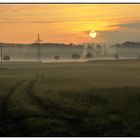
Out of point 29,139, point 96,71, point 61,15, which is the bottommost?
point 29,139


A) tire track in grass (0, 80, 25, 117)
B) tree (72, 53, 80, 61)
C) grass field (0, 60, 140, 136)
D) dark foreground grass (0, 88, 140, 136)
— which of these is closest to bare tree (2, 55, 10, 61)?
grass field (0, 60, 140, 136)

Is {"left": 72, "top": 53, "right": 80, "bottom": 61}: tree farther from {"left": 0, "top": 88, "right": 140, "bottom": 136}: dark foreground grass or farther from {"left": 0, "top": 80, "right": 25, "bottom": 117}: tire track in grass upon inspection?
{"left": 0, "top": 80, "right": 25, "bottom": 117}: tire track in grass

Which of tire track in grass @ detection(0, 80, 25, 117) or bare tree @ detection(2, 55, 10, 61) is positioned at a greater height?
bare tree @ detection(2, 55, 10, 61)

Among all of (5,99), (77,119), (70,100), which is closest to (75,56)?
(70,100)

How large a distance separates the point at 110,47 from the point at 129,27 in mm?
196

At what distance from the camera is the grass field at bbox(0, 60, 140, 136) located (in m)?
6.26

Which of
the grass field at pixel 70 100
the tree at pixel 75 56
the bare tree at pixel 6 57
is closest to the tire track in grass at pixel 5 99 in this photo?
the grass field at pixel 70 100

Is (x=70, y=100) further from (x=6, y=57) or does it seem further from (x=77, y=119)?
(x=6, y=57)

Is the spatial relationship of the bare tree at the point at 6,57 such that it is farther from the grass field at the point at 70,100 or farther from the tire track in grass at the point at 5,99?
the tire track in grass at the point at 5,99

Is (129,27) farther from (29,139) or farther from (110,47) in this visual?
(29,139)

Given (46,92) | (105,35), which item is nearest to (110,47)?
(105,35)

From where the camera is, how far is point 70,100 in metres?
6.27

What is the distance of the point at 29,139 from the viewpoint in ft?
20.5

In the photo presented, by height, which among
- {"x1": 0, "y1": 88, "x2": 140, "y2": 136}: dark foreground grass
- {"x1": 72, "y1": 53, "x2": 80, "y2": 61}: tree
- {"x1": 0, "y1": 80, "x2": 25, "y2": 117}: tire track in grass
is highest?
{"x1": 72, "y1": 53, "x2": 80, "y2": 61}: tree
